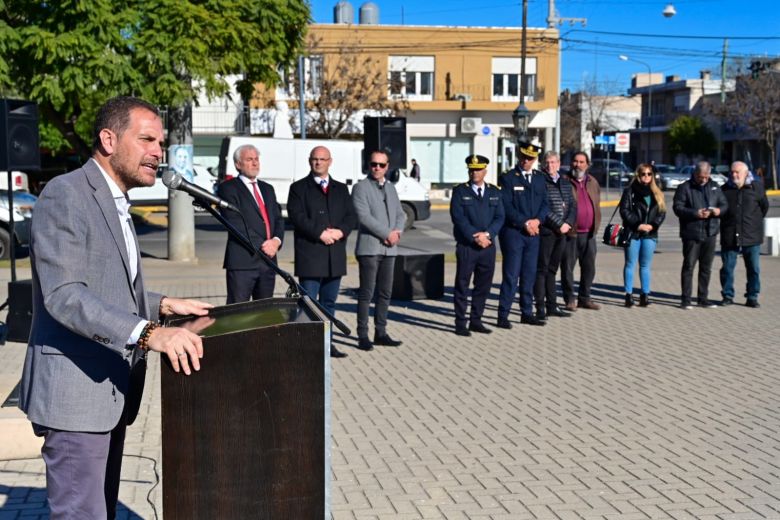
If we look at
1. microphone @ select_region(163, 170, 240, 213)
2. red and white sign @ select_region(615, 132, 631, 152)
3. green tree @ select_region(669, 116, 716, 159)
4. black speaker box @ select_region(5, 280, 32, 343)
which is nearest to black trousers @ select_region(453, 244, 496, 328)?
black speaker box @ select_region(5, 280, 32, 343)

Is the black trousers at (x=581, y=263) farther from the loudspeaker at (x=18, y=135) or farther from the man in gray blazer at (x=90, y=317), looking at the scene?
the man in gray blazer at (x=90, y=317)

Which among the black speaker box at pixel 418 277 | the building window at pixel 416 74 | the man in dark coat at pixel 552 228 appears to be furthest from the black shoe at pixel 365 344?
the building window at pixel 416 74

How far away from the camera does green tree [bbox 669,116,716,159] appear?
76.3 metres

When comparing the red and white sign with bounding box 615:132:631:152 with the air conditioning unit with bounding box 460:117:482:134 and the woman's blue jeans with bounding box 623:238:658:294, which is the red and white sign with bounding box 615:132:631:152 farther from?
the woman's blue jeans with bounding box 623:238:658:294

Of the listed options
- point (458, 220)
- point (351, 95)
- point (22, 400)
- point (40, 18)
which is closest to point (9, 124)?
point (458, 220)

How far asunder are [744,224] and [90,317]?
10774 mm

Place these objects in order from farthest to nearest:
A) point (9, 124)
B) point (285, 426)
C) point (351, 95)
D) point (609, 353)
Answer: point (351, 95), point (9, 124), point (609, 353), point (285, 426)

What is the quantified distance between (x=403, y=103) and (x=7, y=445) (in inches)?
1627

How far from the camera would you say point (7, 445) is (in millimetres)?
5980

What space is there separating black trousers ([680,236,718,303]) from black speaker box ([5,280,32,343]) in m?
7.91

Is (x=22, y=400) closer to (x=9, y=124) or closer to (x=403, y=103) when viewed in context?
(x=9, y=124)

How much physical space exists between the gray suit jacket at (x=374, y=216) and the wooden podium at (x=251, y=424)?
6328 millimetres

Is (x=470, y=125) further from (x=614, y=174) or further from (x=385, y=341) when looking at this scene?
(x=385, y=341)

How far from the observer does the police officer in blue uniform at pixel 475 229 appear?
10445 mm
